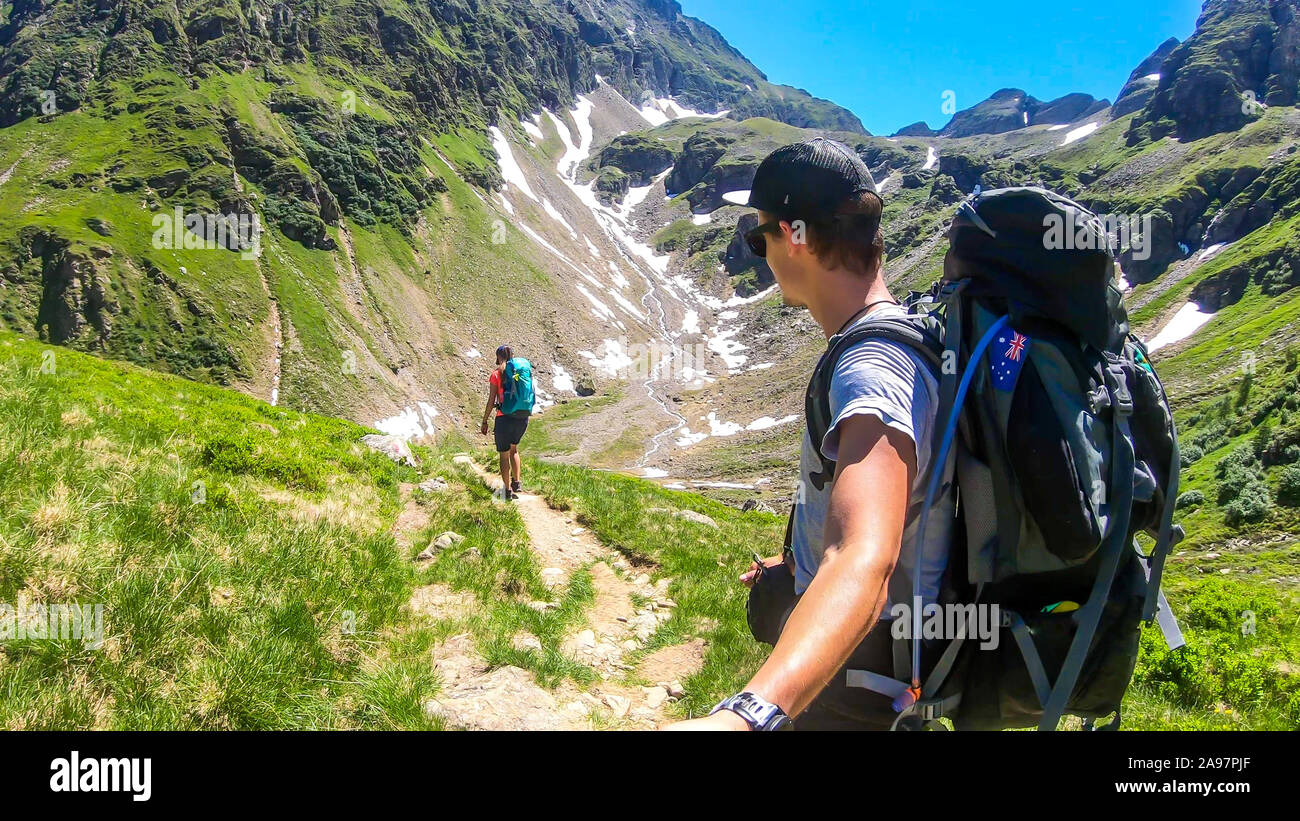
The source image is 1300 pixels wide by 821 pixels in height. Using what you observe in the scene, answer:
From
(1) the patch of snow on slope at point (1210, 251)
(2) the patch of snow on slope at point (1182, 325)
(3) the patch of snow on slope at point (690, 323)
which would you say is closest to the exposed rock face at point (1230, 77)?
(1) the patch of snow on slope at point (1210, 251)

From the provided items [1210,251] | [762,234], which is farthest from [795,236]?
[1210,251]

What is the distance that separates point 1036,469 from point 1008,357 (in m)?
0.43

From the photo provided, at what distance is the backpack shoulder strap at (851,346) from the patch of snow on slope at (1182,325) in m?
131

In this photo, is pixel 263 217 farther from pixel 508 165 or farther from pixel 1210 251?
pixel 1210 251

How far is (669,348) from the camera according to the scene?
153 m

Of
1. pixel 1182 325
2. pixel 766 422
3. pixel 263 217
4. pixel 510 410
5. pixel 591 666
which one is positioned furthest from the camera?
pixel 766 422

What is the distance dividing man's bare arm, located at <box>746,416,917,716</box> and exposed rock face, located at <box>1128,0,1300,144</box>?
23150 centimetres

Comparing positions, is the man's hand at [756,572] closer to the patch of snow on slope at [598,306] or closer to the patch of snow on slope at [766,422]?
the patch of snow on slope at [766,422]

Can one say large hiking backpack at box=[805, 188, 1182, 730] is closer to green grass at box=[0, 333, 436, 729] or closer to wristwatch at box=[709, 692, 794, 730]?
wristwatch at box=[709, 692, 794, 730]

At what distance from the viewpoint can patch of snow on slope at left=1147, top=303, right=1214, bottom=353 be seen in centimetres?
10712

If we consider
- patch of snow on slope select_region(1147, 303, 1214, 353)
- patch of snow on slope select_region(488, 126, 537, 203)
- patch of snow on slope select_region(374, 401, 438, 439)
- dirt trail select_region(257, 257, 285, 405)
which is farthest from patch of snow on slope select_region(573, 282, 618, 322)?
patch of snow on slope select_region(1147, 303, 1214, 353)

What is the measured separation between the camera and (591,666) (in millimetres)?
6672
